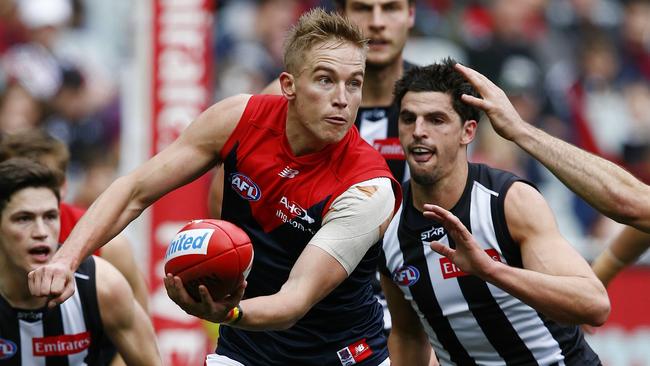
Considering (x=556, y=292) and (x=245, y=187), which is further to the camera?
(x=245, y=187)

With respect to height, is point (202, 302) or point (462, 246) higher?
point (462, 246)

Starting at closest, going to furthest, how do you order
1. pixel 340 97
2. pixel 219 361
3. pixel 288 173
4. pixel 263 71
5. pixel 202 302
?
pixel 202 302
pixel 340 97
pixel 288 173
pixel 219 361
pixel 263 71

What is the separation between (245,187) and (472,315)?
4.49 feet

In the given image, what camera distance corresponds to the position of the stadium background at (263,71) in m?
12.2

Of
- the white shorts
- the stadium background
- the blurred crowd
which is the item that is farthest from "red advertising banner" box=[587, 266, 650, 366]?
the white shorts

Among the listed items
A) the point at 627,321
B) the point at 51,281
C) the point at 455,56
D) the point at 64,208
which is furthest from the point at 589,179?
the point at 455,56

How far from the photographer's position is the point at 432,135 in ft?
20.2

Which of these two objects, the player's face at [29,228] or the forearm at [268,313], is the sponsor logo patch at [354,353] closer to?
the forearm at [268,313]

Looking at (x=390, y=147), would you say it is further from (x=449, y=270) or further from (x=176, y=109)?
(x=176, y=109)

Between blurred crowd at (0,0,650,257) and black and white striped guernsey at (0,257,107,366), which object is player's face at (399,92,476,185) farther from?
blurred crowd at (0,0,650,257)

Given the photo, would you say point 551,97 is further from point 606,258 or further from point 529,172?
point 606,258

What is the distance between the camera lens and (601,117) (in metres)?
14.0

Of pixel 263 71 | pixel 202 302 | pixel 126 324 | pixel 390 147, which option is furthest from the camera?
pixel 263 71

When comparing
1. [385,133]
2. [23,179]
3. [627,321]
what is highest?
[385,133]
